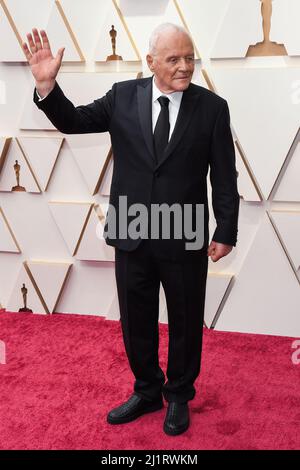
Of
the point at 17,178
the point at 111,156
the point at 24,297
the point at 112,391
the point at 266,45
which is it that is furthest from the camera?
the point at 24,297

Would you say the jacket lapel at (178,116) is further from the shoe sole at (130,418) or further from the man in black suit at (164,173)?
the shoe sole at (130,418)

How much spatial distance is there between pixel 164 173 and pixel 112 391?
963 mm

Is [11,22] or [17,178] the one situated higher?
[11,22]

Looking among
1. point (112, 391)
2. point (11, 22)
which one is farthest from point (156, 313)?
point (11, 22)

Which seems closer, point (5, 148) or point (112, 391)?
point (112, 391)

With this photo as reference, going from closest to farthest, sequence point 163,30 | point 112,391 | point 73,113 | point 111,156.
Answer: point 163,30, point 73,113, point 112,391, point 111,156

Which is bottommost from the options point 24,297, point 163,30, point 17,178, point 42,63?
point 24,297

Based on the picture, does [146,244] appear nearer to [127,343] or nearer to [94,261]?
[127,343]

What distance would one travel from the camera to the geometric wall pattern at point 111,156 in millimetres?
2566

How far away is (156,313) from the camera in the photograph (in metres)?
2.00

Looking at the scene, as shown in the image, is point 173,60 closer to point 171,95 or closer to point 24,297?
point 171,95

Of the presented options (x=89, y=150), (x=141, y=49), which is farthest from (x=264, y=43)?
(x=89, y=150)

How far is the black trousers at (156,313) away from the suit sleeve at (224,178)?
0.41 ft

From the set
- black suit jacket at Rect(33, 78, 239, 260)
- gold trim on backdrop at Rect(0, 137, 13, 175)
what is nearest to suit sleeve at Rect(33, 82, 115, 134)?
black suit jacket at Rect(33, 78, 239, 260)
